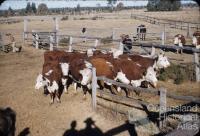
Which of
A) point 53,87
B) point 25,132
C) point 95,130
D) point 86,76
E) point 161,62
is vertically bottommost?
point 25,132

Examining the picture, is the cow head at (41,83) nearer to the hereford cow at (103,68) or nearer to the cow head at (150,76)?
the hereford cow at (103,68)

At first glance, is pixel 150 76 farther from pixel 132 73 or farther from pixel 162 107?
pixel 162 107

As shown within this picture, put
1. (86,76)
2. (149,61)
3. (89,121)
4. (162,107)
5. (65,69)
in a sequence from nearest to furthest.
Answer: (162,107) → (89,121) → (86,76) → (65,69) → (149,61)

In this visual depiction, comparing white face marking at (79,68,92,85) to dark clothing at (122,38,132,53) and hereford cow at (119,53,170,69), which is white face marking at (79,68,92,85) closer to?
hereford cow at (119,53,170,69)

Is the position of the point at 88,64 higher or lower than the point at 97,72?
higher

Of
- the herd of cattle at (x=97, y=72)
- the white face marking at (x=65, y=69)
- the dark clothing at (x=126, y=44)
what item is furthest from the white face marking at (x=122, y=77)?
the dark clothing at (x=126, y=44)

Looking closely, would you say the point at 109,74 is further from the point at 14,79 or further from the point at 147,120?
the point at 14,79

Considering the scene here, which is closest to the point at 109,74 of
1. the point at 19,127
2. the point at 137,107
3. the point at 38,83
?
the point at 137,107

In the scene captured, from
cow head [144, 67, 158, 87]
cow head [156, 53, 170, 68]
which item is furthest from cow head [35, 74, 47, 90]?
cow head [156, 53, 170, 68]

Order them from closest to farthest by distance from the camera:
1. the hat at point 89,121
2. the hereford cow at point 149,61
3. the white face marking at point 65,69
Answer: the hat at point 89,121 → the white face marking at point 65,69 → the hereford cow at point 149,61

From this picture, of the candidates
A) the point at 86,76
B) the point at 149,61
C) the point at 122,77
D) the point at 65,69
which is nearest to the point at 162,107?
the point at 122,77

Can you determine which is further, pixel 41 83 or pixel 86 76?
pixel 41 83

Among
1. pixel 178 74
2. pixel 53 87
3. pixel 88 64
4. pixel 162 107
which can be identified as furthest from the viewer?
pixel 178 74

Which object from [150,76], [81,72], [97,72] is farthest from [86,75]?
[150,76]
